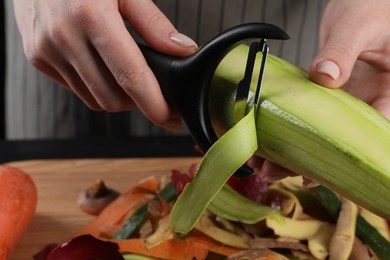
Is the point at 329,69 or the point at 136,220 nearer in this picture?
the point at 329,69

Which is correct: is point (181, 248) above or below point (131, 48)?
below

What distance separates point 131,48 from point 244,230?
45cm

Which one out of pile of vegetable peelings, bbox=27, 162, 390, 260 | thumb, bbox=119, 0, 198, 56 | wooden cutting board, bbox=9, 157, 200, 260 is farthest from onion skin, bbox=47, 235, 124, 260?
thumb, bbox=119, 0, 198, 56

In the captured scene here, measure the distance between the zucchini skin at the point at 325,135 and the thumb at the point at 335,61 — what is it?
0.01 metres

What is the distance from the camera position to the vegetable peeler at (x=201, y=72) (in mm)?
961

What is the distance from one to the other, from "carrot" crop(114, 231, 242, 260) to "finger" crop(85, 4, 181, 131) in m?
0.28

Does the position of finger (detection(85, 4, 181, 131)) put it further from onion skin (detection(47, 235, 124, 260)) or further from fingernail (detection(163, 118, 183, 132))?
onion skin (detection(47, 235, 124, 260))

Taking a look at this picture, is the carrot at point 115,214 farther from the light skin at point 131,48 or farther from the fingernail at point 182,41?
the fingernail at point 182,41

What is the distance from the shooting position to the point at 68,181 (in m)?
1.69

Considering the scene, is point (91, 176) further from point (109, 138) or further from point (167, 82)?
point (167, 82)

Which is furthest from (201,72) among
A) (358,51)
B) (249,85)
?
(358,51)

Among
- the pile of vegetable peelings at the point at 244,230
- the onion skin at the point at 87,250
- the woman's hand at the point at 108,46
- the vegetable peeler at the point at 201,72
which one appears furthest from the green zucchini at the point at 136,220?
the vegetable peeler at the point at 201,72

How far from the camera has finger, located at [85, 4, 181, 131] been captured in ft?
3.63

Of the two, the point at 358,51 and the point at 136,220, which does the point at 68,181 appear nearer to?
the point at 136,220
